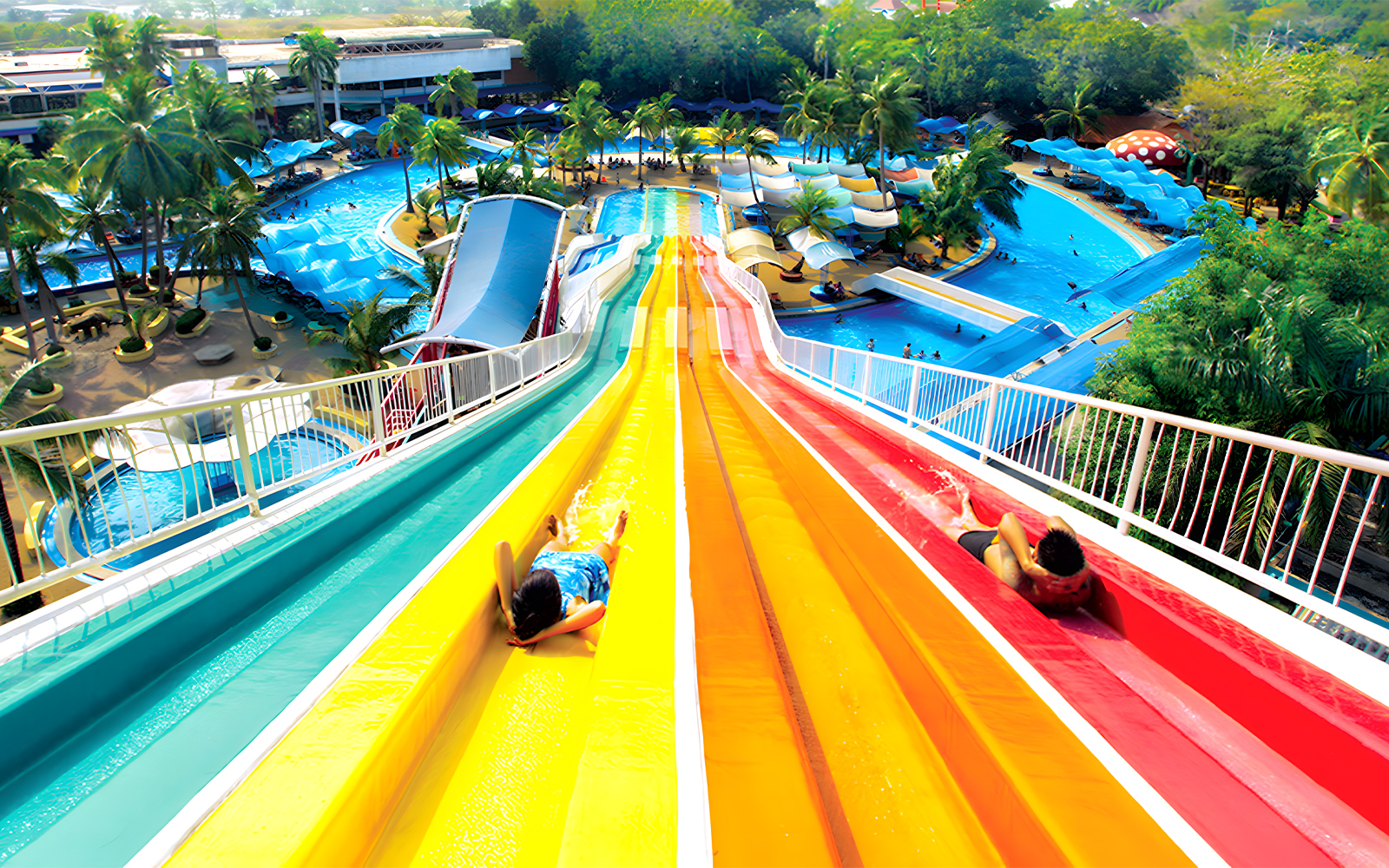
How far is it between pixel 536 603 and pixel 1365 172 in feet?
126

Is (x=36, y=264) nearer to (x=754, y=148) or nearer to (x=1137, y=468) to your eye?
(x=754, y=148)

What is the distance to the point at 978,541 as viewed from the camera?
468cm

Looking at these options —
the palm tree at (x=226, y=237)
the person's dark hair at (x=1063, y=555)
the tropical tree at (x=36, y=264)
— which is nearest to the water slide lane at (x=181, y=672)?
the person's dark hair at (x=1063, y=555)

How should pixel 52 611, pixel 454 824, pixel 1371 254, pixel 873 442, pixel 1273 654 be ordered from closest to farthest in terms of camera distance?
pixel 454 824
pixel 1273 654
pixel 52 611
pixel 873 442
pixel 1371 254

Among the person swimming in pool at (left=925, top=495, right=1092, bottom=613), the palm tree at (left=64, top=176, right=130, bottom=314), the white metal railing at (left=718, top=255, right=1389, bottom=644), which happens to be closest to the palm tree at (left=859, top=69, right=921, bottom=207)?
the white metal railing at (left=718, top=255, right=1389, bottom=644)

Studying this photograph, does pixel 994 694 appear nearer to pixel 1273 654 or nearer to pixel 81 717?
pixel 1273 654

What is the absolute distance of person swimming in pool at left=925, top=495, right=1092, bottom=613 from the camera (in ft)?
12.8

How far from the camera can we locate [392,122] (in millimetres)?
40094

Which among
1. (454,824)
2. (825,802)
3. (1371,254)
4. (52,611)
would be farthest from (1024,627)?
(1371,254)

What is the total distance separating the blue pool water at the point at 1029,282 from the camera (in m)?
28.0

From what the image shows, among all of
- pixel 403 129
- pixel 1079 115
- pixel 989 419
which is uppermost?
pixel 1079 115

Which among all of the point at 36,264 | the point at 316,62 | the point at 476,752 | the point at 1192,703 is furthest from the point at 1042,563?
the point at 316,62

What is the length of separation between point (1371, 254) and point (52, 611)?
19.2m

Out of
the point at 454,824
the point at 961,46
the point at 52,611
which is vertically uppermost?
the point at 961,46
